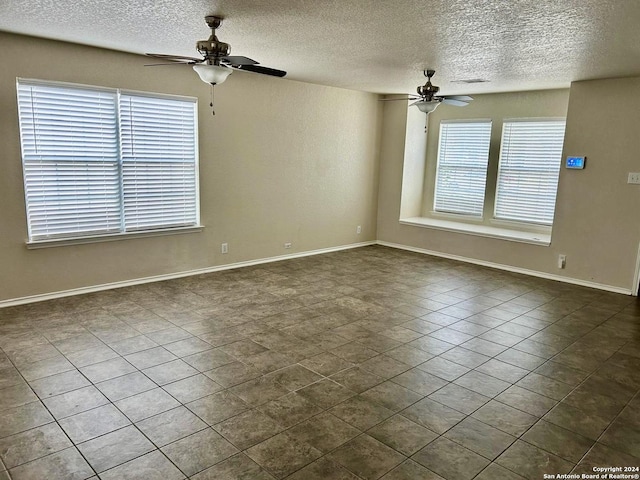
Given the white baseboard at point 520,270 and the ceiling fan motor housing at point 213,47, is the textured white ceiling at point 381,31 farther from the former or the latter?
the white baseboard at point 520,270

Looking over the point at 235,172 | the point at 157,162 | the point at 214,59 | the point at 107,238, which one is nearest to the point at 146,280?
the point at 107,238

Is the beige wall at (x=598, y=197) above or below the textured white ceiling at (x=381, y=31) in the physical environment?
below

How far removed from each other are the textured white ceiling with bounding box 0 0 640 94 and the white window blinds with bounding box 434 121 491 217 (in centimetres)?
188

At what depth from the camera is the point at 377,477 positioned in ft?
6.82

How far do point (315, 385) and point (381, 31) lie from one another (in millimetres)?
2623

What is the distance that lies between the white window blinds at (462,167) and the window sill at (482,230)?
270mm

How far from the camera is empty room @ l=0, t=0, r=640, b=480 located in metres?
2.42

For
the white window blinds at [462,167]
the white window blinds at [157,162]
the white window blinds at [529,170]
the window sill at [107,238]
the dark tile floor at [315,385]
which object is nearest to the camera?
the dark tile floor at [315,385]

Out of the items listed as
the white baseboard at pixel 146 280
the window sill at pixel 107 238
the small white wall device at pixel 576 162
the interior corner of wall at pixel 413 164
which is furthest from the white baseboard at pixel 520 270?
the window sill at pixel 107 238

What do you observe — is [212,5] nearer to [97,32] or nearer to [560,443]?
[97,32]

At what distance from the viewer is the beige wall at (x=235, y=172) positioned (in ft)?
13.4

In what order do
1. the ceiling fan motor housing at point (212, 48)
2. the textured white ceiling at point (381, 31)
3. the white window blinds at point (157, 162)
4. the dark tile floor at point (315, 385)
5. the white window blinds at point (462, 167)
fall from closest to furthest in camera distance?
1. the dark tile floor at point (315, 385)
2. the textured white ceiling at point (381, 31)
3. the ceiling fan motor housing at point (212, 48)
4. the white window blinds at point (157, 162)
5. the white window blinds at point (462, 167)

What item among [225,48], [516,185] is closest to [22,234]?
[225,48]

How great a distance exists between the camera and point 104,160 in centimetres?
452
